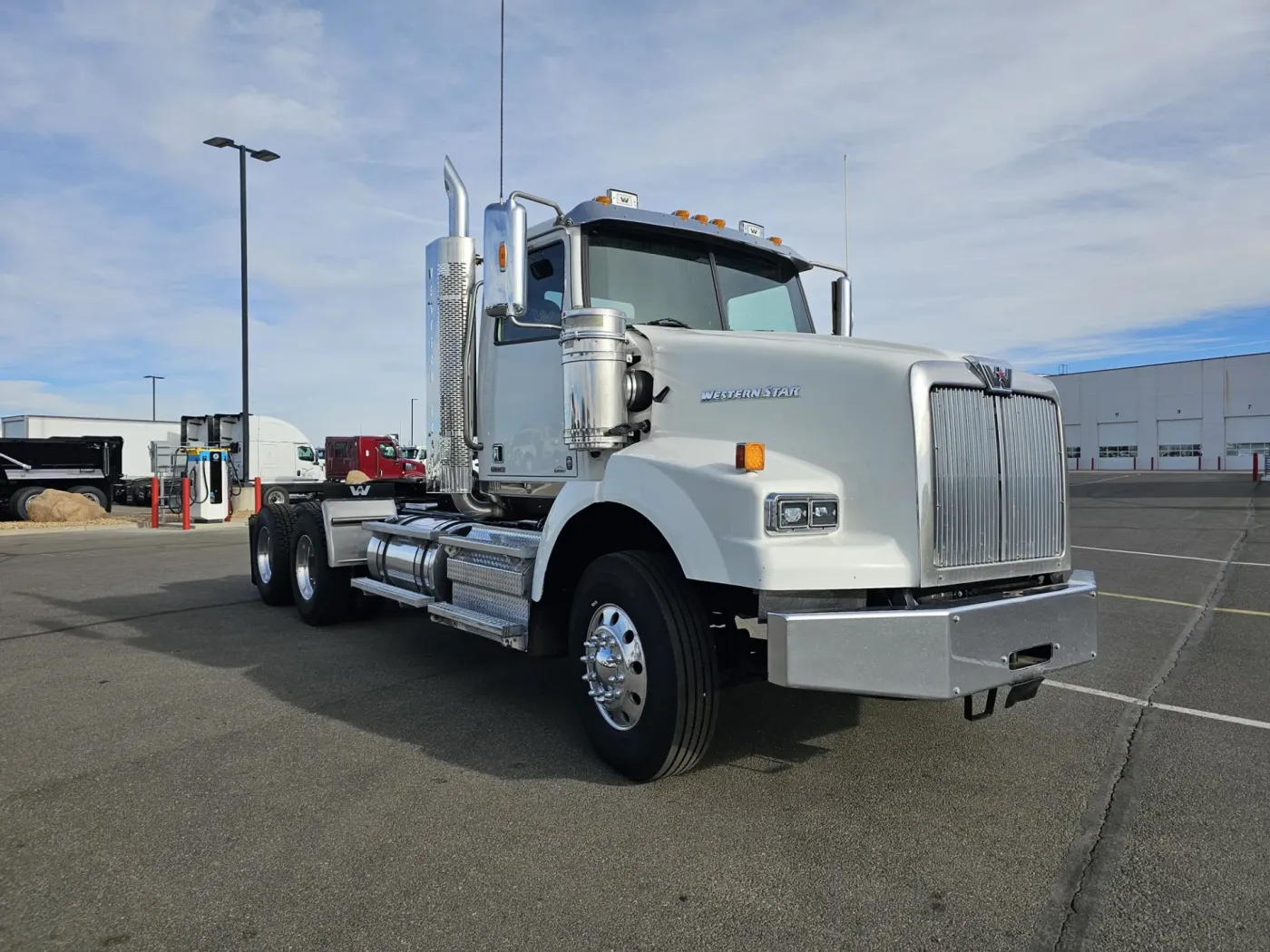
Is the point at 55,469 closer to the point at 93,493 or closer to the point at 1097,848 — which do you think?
the point at 93,493

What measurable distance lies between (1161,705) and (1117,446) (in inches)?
2546

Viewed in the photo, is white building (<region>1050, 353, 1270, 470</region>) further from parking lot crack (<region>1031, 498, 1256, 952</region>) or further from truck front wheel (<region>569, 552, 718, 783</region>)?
truck front wheel (<region>569, 552, 718, 783</region>)

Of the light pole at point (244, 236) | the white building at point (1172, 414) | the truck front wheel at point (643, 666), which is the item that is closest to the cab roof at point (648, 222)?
the truck front wheel at point (643, 666)

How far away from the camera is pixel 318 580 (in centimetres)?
732

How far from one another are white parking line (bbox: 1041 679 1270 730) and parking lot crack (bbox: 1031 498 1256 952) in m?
0.09

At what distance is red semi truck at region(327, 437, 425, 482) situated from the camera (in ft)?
97.7

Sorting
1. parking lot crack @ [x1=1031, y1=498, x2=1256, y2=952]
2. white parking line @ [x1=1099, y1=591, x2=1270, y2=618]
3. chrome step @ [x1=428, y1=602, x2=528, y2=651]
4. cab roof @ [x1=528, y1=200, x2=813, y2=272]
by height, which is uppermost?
cab roof @ [x1=528, y1=200, x2=813, y2=272]

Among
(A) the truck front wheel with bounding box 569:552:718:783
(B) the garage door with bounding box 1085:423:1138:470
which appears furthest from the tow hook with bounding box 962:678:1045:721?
(B) the garage door with bounding box 1085:423:1138:470

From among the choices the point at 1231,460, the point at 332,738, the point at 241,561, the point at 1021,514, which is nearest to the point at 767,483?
the point at 1021,514

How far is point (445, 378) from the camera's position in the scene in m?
5.76

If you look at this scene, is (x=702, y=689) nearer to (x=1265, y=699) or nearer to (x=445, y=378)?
(x=445, y=378)

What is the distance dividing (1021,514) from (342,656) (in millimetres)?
4661

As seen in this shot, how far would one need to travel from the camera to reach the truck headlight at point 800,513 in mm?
3398

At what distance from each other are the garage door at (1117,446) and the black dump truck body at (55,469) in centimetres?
5994
